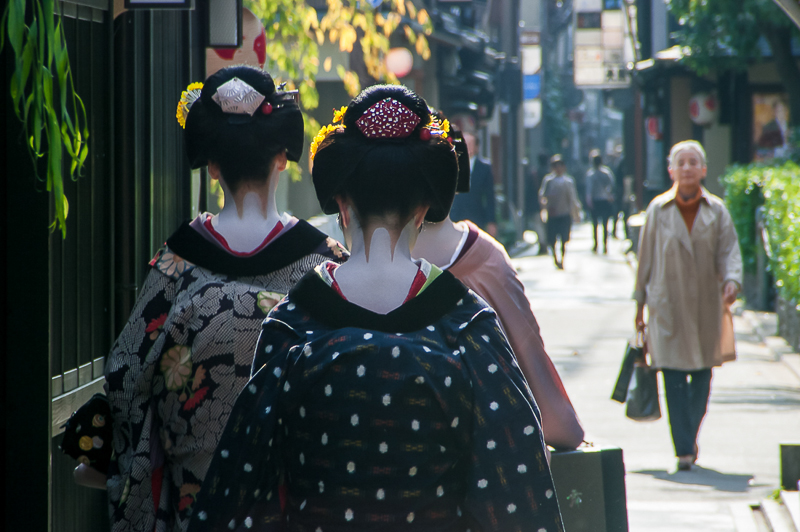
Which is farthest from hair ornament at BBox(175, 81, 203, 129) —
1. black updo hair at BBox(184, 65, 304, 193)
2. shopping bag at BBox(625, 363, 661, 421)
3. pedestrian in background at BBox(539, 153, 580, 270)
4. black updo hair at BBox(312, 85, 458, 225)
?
pedestrian in background at BBox(539, 153, 580, 270)

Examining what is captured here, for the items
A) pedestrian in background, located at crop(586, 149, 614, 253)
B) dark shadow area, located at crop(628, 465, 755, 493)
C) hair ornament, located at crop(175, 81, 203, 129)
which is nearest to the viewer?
hair ornament, located at crop(175, 81, 203, 129)

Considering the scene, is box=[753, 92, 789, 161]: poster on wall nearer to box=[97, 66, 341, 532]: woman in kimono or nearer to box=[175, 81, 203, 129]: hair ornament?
box=[175, 81, 203, 129]: hair ornament

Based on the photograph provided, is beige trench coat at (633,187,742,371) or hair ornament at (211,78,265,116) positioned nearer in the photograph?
hair ornament at (211,78,265,116)

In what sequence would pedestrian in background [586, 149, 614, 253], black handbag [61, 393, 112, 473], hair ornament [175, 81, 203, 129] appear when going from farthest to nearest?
pedestrian in background [586, 149, 614, 253] < hair ornament [175, 81, 203, 129] < black handbag [61, 393, 112, 473]

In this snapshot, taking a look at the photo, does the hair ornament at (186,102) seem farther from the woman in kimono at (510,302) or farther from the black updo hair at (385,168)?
the black updo hair at (385,168)

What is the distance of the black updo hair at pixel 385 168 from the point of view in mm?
2125

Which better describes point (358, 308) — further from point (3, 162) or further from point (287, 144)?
point (3, 162)

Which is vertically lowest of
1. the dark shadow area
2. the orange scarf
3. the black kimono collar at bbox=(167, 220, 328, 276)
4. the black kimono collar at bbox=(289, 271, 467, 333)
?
the dark shadow area

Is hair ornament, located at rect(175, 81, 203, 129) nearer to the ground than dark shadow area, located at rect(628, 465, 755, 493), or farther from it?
farther from it

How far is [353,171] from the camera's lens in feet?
6.99

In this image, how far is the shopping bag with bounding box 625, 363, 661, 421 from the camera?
20.8 ft

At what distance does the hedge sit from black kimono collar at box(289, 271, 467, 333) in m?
7.17

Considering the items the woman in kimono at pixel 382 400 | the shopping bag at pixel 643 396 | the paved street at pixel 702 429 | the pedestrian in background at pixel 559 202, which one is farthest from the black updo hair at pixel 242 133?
the pedestrian in background at pixel 559 202

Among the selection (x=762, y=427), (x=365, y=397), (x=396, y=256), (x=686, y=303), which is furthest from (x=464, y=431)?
(x=762, y=427)
